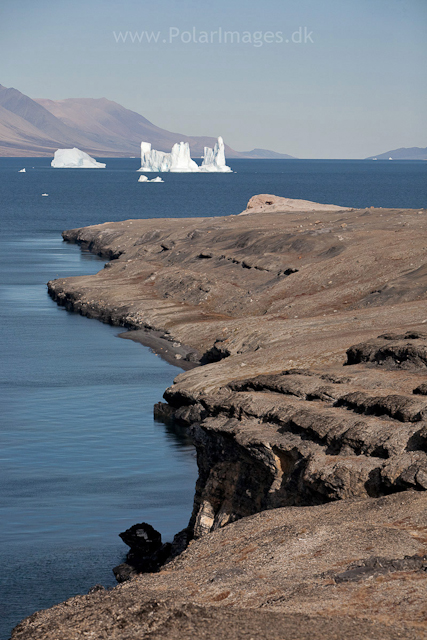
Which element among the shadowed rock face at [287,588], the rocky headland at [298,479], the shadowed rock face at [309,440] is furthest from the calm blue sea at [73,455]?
the shadowed rock face at [287,588]

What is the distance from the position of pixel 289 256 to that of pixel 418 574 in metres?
47.1

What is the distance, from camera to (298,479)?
17453mm

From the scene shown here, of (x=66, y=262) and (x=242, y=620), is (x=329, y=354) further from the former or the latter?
(x=66, y=262)

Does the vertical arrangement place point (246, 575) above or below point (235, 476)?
above

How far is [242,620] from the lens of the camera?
9.77m

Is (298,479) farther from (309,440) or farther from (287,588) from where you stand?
(287,588)

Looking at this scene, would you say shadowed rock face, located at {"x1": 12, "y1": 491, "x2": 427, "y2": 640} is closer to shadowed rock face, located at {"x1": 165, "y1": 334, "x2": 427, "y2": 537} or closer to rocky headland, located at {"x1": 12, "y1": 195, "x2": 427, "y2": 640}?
rocky headland, located at {"x1": 12, "y1": 195, "x2": 427, "y2": 640}

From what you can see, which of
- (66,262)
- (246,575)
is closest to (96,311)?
(66,262)

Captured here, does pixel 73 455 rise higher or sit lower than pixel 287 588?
lower

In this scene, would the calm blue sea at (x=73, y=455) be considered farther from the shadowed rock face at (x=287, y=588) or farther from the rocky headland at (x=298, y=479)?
the shadowed rock face at (x=287, y=588)

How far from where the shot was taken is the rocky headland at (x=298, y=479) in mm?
10031

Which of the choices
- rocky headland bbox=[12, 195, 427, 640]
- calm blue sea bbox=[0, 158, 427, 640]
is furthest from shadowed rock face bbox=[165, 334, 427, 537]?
calm blue sea bbox=[0, 158, 427, 640]

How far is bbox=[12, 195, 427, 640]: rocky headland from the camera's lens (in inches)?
395

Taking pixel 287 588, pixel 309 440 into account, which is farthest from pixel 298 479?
pixel 287 588
